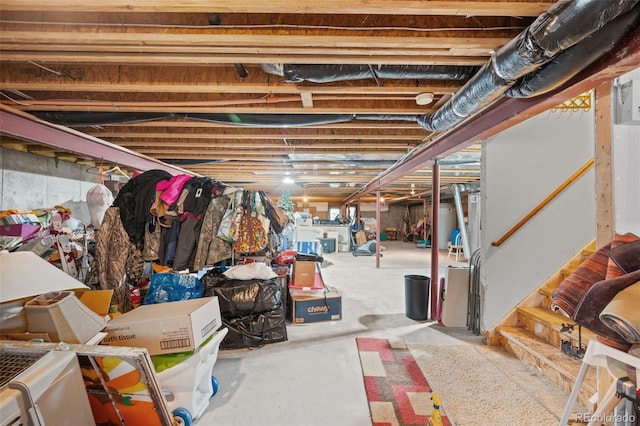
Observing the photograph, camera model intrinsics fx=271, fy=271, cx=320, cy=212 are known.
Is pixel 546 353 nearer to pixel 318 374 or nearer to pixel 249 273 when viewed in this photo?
pixel 318 374

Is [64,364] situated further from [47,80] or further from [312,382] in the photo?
[47,80]

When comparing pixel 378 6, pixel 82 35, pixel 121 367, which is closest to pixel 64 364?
pixel 121 367

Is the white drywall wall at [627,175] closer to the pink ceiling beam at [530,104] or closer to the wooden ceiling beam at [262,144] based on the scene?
the pink ceiling beam at [530,104]

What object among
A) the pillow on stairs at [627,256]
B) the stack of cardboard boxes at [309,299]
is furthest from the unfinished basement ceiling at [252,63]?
the stack of cardboard boxes at [309,299]

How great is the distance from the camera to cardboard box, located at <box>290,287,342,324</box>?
3.25 m

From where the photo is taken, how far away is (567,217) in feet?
8.75

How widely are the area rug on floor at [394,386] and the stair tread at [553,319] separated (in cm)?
122

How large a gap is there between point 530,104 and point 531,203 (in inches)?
52.8

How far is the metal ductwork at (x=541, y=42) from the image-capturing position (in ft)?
3.36

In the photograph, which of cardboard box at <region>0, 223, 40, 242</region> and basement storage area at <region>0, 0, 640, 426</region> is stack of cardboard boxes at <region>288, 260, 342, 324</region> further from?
cardboard box at <region>0, 223, 40, 242</region>

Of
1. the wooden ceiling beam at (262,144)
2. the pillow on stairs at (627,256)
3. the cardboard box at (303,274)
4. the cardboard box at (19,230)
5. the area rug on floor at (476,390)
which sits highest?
the wooden ceiling beam at (262,144)

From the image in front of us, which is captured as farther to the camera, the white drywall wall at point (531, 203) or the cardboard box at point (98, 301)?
the white drywall wall at point (531, 203)

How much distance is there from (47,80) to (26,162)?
9.24 feet

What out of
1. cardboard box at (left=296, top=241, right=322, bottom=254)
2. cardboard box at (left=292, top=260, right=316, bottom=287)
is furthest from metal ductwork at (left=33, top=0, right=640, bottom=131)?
cardboard box at (left=296, top=241, right=322, bottom=254)
